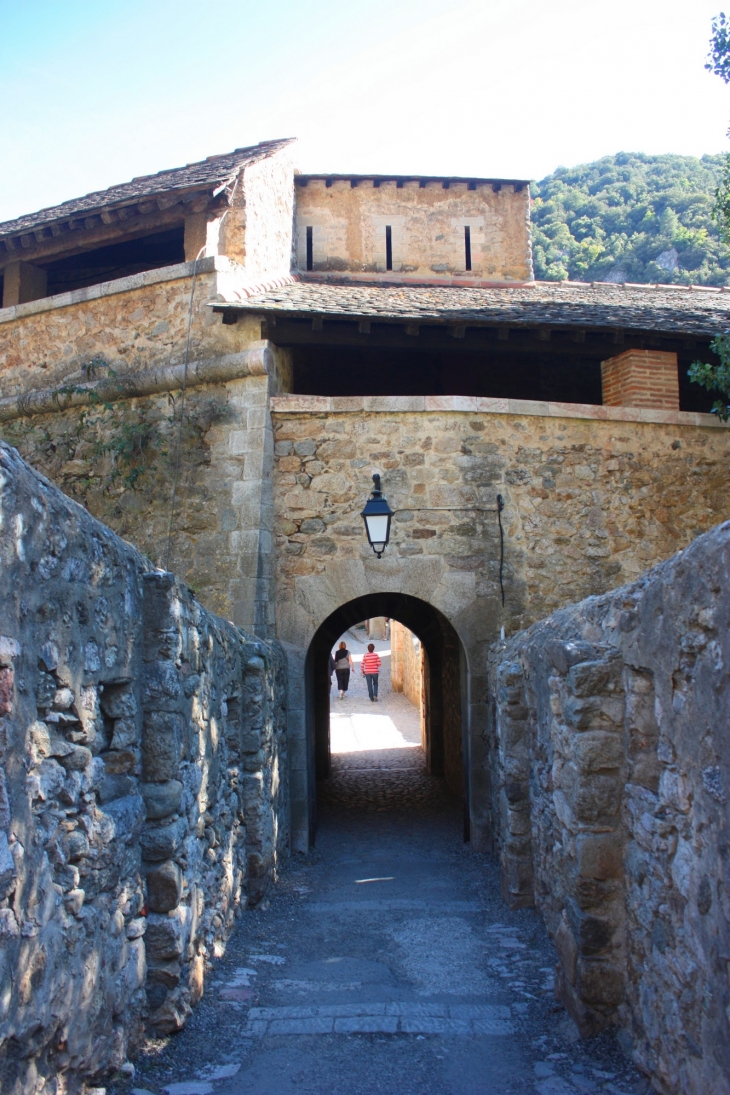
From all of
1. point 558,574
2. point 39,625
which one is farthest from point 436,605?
point 39,625

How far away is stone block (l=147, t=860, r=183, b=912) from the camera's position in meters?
3.44

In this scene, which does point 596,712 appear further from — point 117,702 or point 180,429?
point 180,429

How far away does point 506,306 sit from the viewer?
369 inches

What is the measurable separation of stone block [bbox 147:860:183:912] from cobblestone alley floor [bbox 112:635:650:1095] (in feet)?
1.64

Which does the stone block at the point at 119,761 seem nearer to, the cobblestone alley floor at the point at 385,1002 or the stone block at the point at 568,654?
the cobblestone alley floor at the point at 385,1002

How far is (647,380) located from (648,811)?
678 centimetres

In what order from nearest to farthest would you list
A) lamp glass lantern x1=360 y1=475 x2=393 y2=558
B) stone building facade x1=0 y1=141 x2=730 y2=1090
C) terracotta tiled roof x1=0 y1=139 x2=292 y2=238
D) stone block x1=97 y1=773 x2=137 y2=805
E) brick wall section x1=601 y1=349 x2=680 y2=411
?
stone block x1=97 y1=773 x2=137 y2=805, lamp glass lantern x1=360 y1=475 x2=393 y2=558, stone building facade x1=0 y1=141 x2=730 y2=1090, brick wall section x1=601 y1=349 x2=680 y2=411, terracotta tiled roof x1=0 y1=139 x2=292 y2=238

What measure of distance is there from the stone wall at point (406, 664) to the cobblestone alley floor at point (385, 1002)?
433 inches

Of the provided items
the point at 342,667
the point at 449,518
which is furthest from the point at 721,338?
the point at 342,667

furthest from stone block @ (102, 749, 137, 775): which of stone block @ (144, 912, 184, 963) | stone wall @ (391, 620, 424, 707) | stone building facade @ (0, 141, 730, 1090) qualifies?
stone wall @ (391, 620, 424, 707)

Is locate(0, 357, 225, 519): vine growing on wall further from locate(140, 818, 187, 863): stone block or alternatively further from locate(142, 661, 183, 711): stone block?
locate(140, 818, 187, 863): stone block

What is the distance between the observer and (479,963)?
185 inches

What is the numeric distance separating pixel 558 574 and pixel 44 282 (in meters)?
7.28

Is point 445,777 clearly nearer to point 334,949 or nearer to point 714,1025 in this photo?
point 334,949
